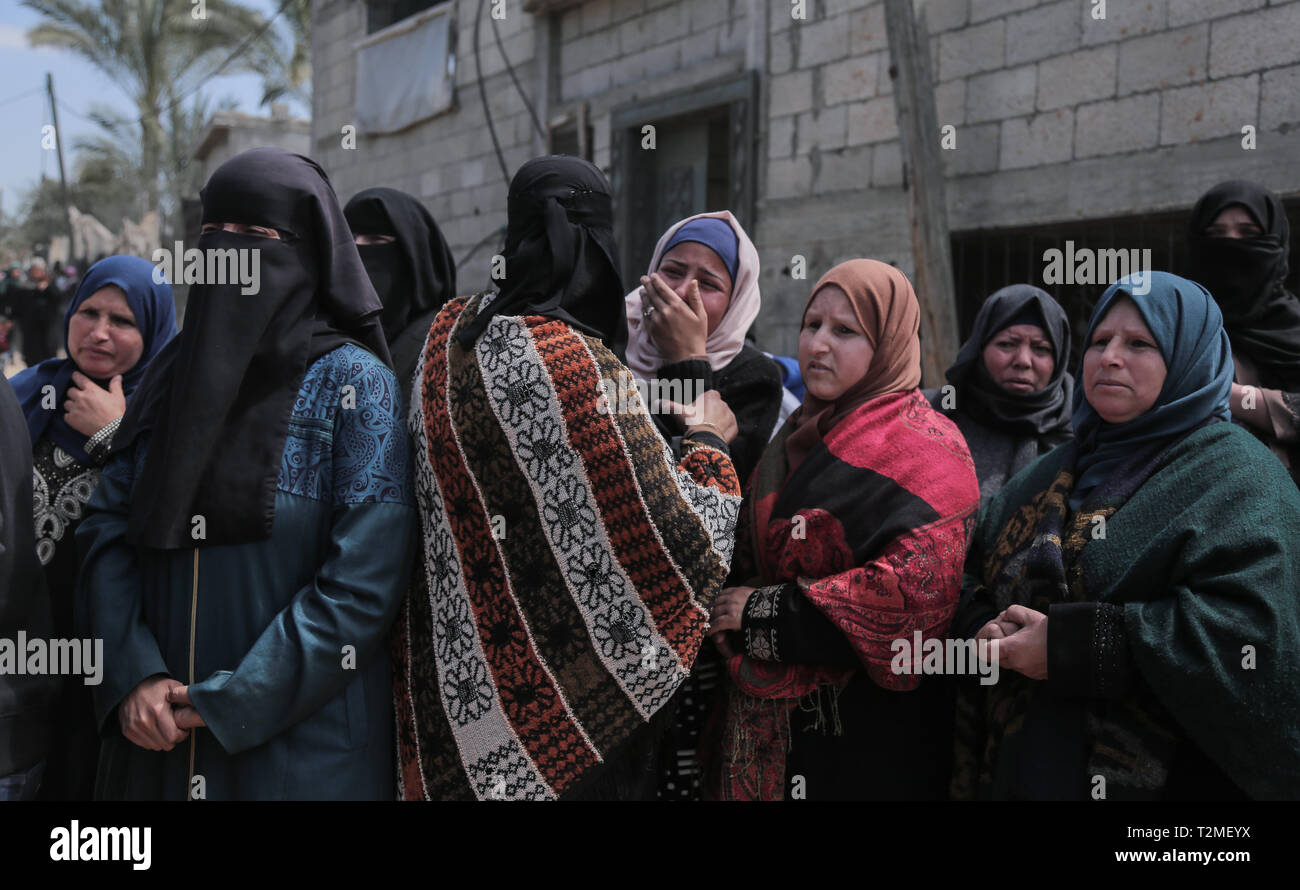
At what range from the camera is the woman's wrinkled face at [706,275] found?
8.64 feet

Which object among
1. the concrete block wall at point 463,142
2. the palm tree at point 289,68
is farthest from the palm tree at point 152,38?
the concrete block wall at point 463,142

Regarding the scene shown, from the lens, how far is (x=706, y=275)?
104 inches

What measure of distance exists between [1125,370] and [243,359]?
161 centimetres

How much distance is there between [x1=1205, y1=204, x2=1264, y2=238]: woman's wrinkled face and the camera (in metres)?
3.12

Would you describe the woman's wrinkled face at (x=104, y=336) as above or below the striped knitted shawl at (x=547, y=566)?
above

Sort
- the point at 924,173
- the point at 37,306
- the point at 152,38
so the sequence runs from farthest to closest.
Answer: the point at 152,38
the point at 37,306
the point at 924,173

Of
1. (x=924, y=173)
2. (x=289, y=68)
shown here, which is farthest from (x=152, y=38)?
(x=924, y=173)

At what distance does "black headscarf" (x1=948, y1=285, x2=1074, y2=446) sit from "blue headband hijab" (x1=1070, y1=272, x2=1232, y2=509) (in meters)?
0.79

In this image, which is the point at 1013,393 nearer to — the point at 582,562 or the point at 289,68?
the point at 582,562

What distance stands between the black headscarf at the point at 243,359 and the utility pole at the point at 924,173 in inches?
162

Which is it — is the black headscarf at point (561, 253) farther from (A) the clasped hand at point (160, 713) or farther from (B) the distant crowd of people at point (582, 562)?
(A) the clasped hand at point (160, 713)
